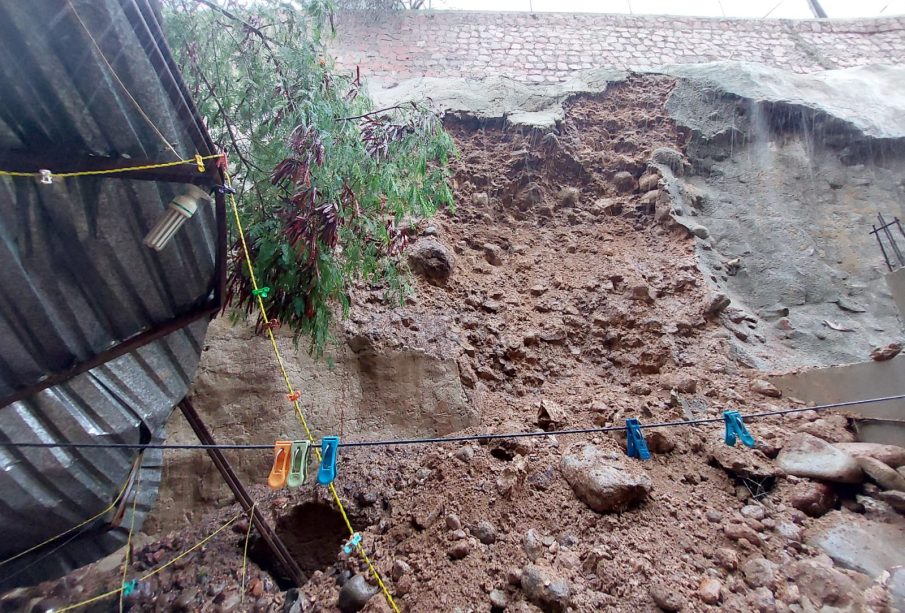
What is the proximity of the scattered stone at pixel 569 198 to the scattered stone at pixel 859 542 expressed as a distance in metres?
4.21

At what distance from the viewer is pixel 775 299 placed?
4.91m

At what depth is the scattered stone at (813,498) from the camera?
276 centimetres

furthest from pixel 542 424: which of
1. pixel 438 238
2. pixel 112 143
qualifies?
pixel 112 143

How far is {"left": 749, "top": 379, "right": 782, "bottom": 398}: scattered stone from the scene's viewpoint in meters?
3.83

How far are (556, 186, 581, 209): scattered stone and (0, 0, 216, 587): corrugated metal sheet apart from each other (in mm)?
4551

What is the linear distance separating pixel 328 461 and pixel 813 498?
116 inches

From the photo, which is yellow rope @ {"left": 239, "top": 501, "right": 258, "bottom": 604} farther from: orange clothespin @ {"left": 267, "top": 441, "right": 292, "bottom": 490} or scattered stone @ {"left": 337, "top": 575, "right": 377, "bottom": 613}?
orange clothespin @ {"left": 267, "top": 441, "right": 292, "bottom": 490}

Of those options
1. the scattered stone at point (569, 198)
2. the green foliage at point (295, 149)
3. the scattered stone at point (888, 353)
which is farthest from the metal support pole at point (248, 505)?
the scattered stone at point (569, 198)

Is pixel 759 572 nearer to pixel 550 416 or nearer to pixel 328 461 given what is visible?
pixel 550 416

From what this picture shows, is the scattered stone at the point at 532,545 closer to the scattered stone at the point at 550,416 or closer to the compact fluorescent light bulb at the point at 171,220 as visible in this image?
the scattered stone at the point at 550,416

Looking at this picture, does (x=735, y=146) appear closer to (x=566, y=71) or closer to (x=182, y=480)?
(x=566, y=71)

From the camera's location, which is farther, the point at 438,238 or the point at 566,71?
the point at 566,71

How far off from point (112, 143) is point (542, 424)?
3.32 metres

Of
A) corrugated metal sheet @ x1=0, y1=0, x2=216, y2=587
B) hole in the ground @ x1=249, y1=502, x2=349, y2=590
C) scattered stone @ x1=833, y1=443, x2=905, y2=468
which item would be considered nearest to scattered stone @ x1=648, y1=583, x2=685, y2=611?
scattered stone @ x1=833, y1=443, x2=905, y2=468
